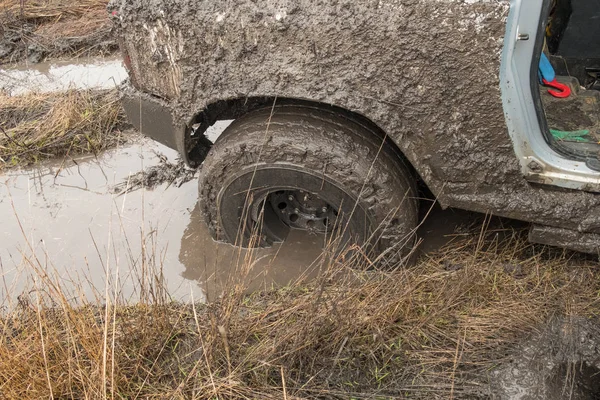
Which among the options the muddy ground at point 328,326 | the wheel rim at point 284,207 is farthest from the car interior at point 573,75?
the wheel rim at point 284,207

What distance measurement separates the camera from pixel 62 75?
217 inches

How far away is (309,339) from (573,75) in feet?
9.17

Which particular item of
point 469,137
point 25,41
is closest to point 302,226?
point 469,137

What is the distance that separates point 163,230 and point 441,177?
73.7 inches

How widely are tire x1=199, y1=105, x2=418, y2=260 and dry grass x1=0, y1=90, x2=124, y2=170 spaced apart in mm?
1978

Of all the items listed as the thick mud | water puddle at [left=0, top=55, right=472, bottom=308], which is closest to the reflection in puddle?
water puddle at [left=0, top=55, right=472, bottom=308]

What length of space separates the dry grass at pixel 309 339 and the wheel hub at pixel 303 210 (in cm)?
39

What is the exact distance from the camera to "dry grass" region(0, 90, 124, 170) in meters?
4.04

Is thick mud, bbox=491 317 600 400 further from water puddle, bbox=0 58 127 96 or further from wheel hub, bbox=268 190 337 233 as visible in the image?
water puddle, bbox=0 58 127 96

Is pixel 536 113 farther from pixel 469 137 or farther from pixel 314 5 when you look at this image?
pixel 314 5

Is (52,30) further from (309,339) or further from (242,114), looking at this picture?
(309,339)

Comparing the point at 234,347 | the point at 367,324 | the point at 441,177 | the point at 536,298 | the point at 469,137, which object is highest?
the point at 469,137

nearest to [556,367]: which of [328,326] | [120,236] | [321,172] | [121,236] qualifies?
[328,326]

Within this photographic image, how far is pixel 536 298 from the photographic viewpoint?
237 centimetres
